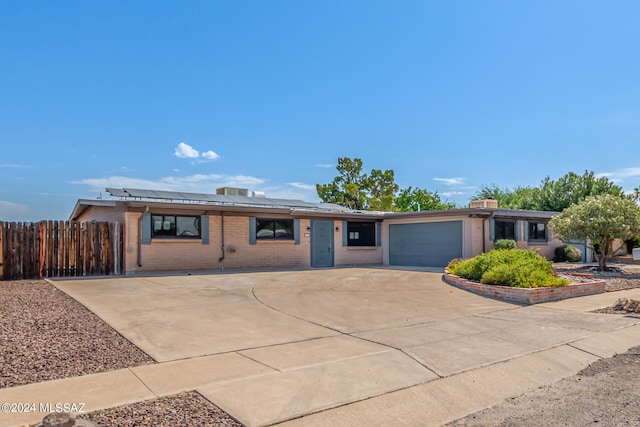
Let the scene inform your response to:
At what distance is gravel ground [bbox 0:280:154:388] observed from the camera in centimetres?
498

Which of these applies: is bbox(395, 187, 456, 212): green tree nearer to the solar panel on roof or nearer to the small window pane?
the solar panel on roof

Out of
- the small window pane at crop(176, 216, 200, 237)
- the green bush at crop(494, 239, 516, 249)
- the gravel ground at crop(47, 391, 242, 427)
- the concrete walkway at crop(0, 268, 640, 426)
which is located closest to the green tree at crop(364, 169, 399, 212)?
Result: the green bush at crop(494, 239, 516, 249)

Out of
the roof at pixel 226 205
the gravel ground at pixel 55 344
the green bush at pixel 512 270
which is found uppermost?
the roof at pixel 226 205

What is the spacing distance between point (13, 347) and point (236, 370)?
3123mm

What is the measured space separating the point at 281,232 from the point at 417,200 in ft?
82.8

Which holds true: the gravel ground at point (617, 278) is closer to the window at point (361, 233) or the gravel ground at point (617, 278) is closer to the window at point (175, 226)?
the window at point (361, 233)

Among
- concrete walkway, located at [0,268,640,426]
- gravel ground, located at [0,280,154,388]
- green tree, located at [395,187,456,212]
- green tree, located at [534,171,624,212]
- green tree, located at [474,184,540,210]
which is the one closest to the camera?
concrete walkway, located at [0,268,640,426]

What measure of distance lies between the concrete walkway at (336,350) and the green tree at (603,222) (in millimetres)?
5738

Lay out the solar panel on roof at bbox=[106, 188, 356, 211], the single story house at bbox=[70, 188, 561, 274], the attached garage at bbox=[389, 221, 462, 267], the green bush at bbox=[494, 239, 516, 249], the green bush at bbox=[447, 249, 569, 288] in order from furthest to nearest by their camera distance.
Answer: the attached garage at bbox=[389, 221, 462, 267], the green bush at bbox=[494, 239, 516, 249], the solar panel on roof at bbox=[106, 188, 356, 211], the single story house at bbox=[70, 188, 561, 274], the green bush at bbox=[447, 249, 569, 288]

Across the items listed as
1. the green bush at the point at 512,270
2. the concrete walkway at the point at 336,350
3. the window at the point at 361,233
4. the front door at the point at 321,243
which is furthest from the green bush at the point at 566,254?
the front door at the point at 321,243

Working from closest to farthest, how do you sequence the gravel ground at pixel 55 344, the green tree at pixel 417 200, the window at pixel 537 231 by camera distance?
the gravel ground at pixel 55 344 → the window at pixel 537 231 → the green tree at pixel 417 200

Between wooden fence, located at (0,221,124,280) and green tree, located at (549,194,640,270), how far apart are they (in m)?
17.6

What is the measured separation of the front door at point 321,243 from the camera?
2017 centimetres

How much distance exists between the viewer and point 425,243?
20688mm
